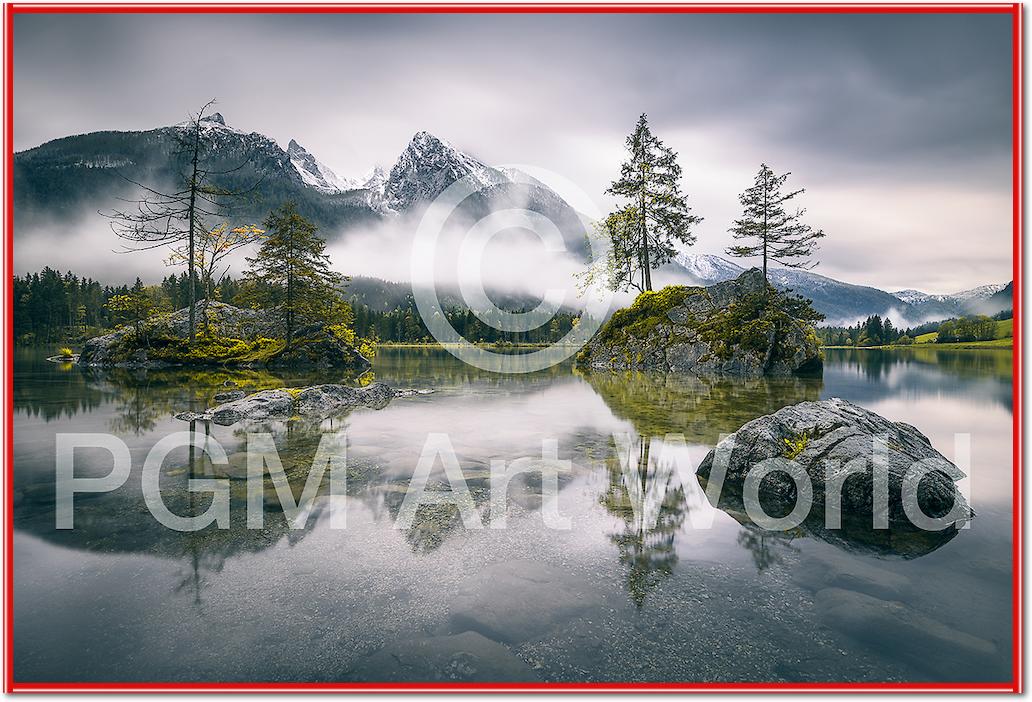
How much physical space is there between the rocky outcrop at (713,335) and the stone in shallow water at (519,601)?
91.0ft

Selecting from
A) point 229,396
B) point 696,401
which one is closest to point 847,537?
point 696,401

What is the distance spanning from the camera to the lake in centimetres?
366

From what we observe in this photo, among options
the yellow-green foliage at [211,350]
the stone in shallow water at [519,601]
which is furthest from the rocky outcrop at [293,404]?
the yellow-green foliage at [211,350]

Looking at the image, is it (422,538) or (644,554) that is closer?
(644,554)

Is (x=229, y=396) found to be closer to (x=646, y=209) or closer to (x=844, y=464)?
(x=844, y=464)

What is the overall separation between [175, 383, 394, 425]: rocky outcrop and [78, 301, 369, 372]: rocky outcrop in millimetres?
18462

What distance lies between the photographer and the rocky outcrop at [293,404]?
526 inches

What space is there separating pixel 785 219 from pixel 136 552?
144 feet

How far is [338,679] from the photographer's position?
3.52m

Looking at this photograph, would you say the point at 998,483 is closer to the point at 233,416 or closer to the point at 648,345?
the point at 233,416

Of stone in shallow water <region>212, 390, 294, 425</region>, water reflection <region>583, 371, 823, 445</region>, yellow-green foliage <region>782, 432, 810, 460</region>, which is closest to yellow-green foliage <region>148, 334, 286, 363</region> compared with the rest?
stone in shallow water <region>212, 390, 294, 425</region>

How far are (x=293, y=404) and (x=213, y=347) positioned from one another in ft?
77.2

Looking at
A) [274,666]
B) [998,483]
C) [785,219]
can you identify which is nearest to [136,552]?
[274,666]

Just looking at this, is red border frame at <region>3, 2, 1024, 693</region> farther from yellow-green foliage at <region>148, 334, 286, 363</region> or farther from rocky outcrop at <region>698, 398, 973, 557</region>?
yellow-green foliage at <region>148, 334, 286, 363</region>
